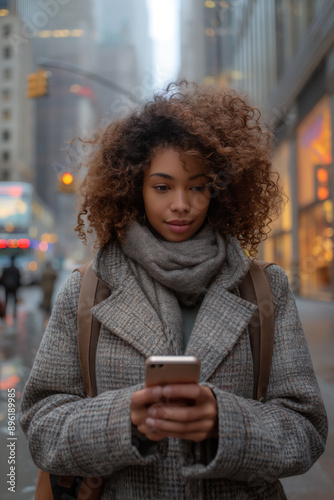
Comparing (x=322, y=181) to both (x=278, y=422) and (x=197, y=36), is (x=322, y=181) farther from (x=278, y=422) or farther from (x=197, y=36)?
(x=197, y=36)

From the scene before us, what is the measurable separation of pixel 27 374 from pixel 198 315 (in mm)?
5197

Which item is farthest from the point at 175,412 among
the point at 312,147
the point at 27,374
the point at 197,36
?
the point at 197,36

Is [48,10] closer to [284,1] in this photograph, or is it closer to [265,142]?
[265,142]

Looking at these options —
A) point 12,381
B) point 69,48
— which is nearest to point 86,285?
point 12,381

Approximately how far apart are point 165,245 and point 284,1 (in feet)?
66.3

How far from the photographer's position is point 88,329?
5.53ft

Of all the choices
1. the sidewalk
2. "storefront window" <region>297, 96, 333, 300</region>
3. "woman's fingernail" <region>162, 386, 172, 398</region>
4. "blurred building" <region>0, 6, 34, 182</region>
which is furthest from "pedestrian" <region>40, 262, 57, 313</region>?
"blurred building" <region>0, 6, 34, 182</region>

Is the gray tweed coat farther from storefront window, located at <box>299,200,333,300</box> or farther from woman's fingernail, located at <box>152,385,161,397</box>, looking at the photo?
storefront window, located at <box>299,200,333,300</box>

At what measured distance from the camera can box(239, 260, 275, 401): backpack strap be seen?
1634 mm

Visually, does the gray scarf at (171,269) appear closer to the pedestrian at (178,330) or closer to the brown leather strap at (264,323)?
the pedestrian at (178,330)

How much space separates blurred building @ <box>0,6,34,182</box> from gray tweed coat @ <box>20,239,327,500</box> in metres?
42.8

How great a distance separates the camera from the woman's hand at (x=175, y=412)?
1247mm

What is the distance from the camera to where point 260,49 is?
23.3m

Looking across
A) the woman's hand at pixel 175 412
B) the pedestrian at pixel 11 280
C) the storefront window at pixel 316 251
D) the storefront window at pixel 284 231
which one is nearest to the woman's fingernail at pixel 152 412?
the woman's hand at pixel 175 412
